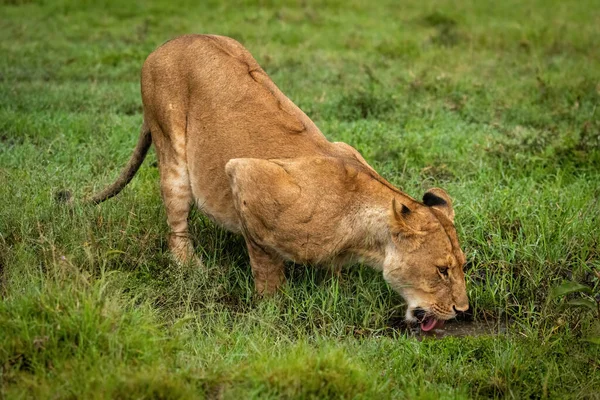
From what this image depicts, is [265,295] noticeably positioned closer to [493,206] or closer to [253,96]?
[253,96]

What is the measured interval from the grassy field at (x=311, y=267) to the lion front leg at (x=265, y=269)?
0.09 m

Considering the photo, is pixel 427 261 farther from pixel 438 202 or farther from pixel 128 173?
pixel 128 173

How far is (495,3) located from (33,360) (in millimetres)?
12399

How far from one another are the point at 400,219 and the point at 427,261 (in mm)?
280

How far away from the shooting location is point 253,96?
506 cm

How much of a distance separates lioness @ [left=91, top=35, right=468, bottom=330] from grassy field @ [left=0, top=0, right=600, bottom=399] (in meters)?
0.27

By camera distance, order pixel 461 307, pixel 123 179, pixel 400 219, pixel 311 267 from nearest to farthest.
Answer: pixel 400 219 → pixel 461 307 → pixel 311 267 → pixel 123 179

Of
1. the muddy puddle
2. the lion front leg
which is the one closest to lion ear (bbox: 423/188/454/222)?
the muddy puddle

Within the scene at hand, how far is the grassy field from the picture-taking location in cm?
366

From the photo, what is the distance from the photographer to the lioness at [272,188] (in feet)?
14.7

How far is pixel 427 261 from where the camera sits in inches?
175

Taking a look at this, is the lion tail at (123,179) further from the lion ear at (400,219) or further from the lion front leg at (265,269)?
the lion ear at (400,219)

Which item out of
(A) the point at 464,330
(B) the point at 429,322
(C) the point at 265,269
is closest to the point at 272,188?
(C) the point at 265,269

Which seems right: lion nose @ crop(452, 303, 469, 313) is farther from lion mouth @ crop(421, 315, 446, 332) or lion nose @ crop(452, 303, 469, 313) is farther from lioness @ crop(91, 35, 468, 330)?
lion mouth @ crop(421, 315, 446, 332)
